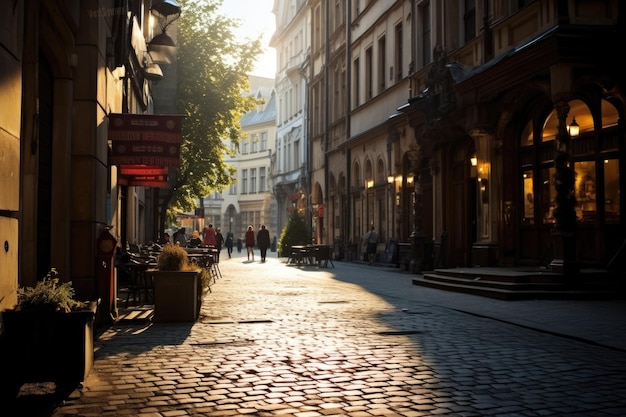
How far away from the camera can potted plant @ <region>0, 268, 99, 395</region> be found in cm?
585

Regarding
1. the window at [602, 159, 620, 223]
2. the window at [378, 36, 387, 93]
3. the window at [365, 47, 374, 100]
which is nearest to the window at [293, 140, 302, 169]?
the window at [365, 47, 374, 100]

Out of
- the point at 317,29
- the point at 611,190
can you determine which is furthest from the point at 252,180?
the point at 611,190

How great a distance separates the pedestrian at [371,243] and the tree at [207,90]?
10.3 meters

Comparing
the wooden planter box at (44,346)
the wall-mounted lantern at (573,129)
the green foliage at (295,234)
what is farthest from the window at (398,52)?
the wooden planter box at (44,346)

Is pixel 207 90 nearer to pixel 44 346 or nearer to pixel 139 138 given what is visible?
pixel 139 138

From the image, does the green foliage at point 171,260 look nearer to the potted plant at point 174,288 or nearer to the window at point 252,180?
the potted plant at point 174,288

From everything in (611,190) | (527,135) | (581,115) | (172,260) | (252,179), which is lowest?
(172,260)

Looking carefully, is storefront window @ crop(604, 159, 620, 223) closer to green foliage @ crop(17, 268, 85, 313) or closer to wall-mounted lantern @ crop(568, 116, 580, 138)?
wall-mounted lantern @ crop(568, 116, 580, 138)

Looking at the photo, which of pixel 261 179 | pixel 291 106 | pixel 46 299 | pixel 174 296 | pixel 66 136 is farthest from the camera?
pixel 261 179

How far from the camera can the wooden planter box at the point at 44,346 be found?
5.85 metres

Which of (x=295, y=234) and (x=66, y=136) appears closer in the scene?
(x=66, y=136)

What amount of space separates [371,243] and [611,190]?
595 inches

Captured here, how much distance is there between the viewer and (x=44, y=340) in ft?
19.5

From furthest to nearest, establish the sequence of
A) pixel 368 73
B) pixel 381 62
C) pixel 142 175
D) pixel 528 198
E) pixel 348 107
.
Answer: pixel 348 107 → pixel 368 73 → pixel 381 62 → pixel 528 198 → pixel 142 175
